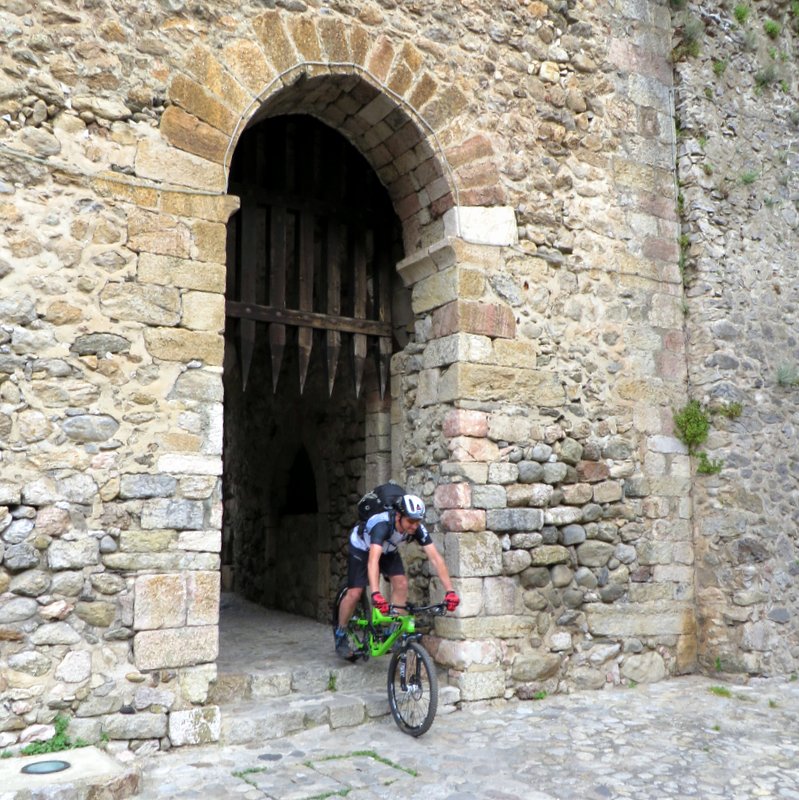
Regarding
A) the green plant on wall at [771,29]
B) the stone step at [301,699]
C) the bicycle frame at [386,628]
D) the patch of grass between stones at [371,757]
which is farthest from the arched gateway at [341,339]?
the green plant on wall at [771,29]

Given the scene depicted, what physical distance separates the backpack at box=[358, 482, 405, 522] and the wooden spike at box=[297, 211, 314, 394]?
88cm

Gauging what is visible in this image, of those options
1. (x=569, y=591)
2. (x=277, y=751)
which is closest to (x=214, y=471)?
(x=277, y=751)

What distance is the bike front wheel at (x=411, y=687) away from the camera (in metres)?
4.35

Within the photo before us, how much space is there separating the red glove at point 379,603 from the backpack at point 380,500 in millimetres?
592

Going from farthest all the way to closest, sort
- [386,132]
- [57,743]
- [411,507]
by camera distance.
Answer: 1. [386,132]
2. [411,507]
3. [57,743]

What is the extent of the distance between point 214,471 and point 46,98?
193 centimetres

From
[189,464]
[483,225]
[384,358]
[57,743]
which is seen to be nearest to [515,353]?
[483,225]

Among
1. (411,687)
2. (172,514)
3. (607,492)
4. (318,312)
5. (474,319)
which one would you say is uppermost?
(318,312)

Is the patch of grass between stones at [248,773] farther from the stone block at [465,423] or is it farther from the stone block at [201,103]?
the stone block at [201,103]

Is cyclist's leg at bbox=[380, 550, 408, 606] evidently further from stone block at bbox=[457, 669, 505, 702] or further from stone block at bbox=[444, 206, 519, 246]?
stone block at bbox=[444, 206, 519, 246]

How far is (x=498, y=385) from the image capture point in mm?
5348

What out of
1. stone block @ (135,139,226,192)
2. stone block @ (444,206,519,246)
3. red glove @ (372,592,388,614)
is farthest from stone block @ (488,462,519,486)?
stone block @ (135,139,226,192)

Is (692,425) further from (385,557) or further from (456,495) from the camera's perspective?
(385,557)

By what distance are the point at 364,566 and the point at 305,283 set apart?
1815 mm
